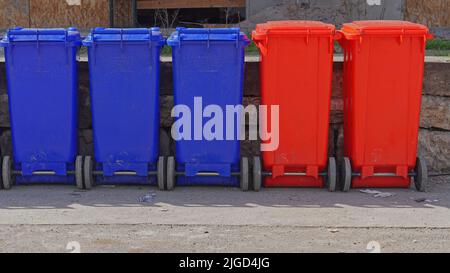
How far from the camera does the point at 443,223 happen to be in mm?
5359

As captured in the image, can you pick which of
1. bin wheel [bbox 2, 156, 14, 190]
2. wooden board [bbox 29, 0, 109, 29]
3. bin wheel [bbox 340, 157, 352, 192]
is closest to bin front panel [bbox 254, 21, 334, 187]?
bin wheel [bbox 340, 157, 352, 192]

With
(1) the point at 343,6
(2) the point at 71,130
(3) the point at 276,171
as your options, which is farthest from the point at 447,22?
(2) the point at 71,130

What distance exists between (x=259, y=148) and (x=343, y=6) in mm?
6035

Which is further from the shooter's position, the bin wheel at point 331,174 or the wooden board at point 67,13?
the wooden board at point 67,13

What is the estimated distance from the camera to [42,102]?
614 centimetres

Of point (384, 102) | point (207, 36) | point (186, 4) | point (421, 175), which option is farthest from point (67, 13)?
point (421, 175)

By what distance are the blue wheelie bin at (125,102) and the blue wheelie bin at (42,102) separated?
0.18m

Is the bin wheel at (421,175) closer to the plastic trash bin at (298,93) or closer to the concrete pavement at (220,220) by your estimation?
the concrete pavement at (220,220)

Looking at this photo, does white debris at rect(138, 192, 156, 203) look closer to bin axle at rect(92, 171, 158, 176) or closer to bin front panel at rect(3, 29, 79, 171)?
bin axle at rect(92, 171, 158, 176)

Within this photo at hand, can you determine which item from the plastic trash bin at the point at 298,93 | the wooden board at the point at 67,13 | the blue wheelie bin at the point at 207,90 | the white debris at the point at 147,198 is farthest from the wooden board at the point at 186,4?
the white debris at the point at 147,198

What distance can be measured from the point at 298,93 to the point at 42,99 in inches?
84.3

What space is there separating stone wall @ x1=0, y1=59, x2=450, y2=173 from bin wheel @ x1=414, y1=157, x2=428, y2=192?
2.00ft

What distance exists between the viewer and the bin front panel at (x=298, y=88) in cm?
601

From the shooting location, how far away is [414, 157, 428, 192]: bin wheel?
20.2 feet
